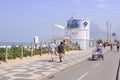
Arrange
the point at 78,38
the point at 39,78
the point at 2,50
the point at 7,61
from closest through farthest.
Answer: the point at 39,78
the point at 7,61
the point at 2,50
the point at 78,38

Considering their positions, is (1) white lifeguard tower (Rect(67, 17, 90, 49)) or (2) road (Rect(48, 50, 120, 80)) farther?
(1) white lifeguard tower (Rect(67, 17, 90, 49))

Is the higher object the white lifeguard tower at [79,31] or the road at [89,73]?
the white lifeguard tower at [79,31]

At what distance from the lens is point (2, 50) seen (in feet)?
96.7

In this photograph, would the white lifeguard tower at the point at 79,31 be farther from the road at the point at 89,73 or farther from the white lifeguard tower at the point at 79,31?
the road at the point at 89,73

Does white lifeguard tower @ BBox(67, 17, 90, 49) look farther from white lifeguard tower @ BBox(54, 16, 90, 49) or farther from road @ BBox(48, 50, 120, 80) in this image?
road @ BBox(48, 50, 120, 80)

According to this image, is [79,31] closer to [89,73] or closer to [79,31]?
[79,31]

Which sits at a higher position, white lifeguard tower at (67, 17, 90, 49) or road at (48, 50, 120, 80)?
white lifeguard tower at (67, 17, 90, 49)

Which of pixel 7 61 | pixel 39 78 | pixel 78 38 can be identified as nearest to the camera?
pixel 39 78

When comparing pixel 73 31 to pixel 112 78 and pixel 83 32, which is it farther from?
pixel 112 78

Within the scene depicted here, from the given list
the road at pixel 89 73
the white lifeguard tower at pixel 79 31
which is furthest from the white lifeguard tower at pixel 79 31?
the road at pixel 89 73

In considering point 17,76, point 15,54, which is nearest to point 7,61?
point 15,54

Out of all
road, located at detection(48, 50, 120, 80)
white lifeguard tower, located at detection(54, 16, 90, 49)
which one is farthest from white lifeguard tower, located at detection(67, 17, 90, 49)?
road, located at detection(48, 50, 120, 80)

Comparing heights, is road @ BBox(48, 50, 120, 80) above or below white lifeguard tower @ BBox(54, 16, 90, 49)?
below

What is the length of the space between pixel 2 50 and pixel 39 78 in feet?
38.8
